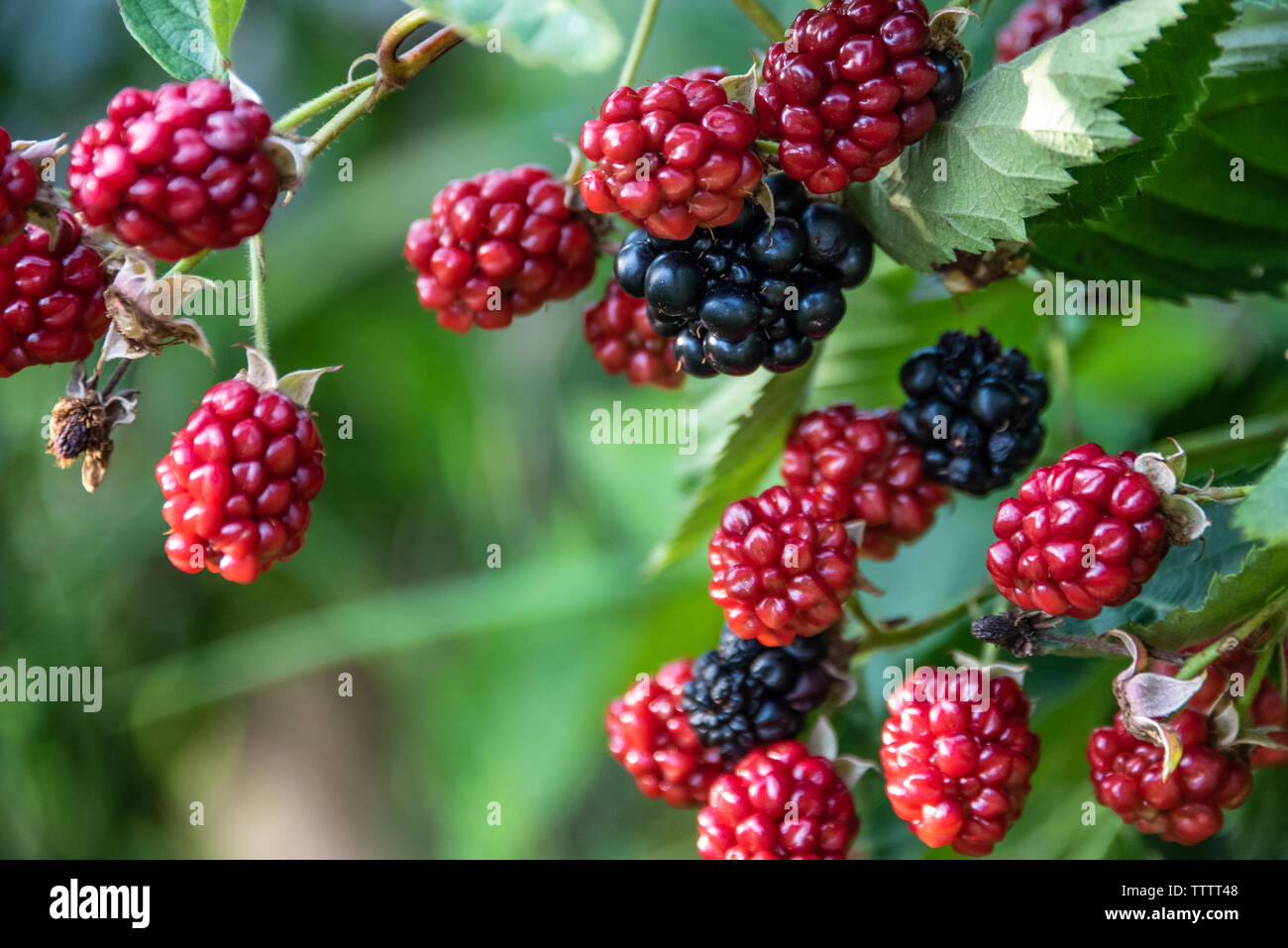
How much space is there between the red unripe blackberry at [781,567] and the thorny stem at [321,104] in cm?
38

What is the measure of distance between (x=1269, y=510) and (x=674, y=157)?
37cm

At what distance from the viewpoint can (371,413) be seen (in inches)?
86.8

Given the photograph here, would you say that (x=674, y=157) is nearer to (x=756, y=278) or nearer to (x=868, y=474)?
(x=756, y=278)

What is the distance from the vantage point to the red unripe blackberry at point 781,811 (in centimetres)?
75

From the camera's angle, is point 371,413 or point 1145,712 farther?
point 371,413

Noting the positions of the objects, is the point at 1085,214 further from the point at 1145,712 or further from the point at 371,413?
the point at 371,413

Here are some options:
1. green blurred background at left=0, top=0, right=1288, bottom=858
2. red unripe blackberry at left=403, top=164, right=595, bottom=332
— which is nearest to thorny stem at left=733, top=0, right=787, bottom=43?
red unripe blackberry at left=403, top=164, right=595, bottom=332

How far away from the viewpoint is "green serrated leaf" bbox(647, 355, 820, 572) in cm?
86

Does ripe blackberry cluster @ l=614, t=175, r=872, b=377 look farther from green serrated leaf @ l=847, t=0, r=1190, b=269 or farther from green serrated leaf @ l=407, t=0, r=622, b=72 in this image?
green serrated leaf @ l=407, t=0, r=622, b=72

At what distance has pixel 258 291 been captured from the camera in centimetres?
70

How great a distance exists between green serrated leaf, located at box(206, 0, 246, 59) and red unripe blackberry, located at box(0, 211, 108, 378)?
15 centimetres

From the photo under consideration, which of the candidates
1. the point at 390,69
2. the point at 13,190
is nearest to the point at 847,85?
the point at 390,69
